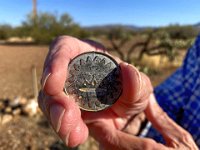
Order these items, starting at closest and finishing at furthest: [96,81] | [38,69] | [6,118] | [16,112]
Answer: [96,81] < [6,118] < [16,112] < [38,69]

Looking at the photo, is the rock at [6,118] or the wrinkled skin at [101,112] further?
the rock at [6,118]

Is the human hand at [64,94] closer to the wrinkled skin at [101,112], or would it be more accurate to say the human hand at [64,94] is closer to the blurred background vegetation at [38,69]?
the wrinkled skin at [101,112]

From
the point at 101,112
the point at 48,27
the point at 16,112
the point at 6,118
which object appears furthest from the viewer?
the point at 48,27

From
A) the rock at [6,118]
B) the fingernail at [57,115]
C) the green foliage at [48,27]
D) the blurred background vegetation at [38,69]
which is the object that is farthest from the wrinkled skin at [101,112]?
the green foliage at [48,27]

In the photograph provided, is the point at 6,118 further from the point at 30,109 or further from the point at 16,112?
the point at 30,109

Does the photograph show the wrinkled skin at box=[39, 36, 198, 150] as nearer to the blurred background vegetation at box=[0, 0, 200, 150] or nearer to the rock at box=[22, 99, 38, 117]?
the blurred background vegetation at box=[0, 0, 200, 150]

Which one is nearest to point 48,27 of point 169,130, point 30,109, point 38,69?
point 38,69
